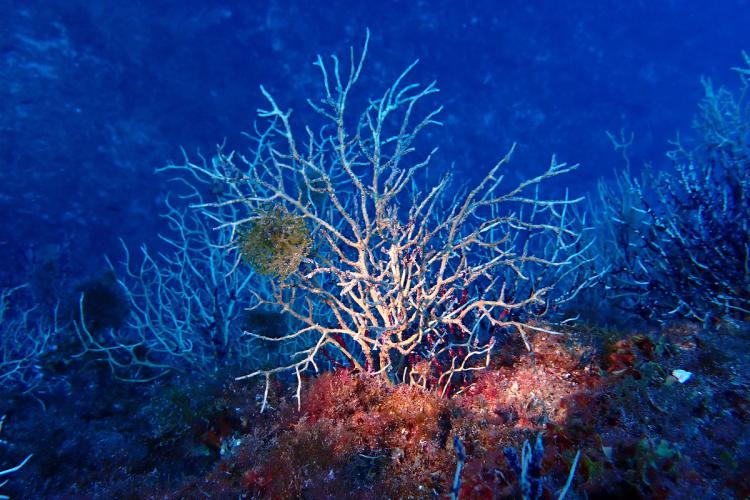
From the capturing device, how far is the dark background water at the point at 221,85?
18.1 m

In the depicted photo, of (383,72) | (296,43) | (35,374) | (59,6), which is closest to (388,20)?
(383,72)

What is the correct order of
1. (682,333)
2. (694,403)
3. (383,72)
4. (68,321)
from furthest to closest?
(383,72)
(68,321)
(682,333)
(694,403)

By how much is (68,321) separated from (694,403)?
951 centimetres

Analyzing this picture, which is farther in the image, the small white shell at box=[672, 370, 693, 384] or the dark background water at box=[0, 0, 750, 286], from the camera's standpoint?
the dark background water at box=[0, 0, 750, 286]

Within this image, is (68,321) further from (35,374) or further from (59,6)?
(59,6)

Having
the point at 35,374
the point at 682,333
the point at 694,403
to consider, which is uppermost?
the point at 682,333

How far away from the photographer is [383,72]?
22.8 meters

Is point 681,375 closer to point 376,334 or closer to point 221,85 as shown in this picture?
point 376,334

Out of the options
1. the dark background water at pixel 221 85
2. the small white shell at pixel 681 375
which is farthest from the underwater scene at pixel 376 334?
the dark background water at pixel 221 85

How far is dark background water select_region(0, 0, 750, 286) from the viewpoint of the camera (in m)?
18.1

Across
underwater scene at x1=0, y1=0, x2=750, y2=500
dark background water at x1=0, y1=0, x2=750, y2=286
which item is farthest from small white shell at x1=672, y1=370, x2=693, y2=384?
dark background water at x1=0, y1=0, x2=750, y2=286

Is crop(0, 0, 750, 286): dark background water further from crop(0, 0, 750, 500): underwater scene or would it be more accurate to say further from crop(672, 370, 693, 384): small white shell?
crop(672, 370, 693, 384): small white shell

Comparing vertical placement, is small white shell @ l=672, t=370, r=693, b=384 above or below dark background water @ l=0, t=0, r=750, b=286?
below

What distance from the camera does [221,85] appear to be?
20953mm
